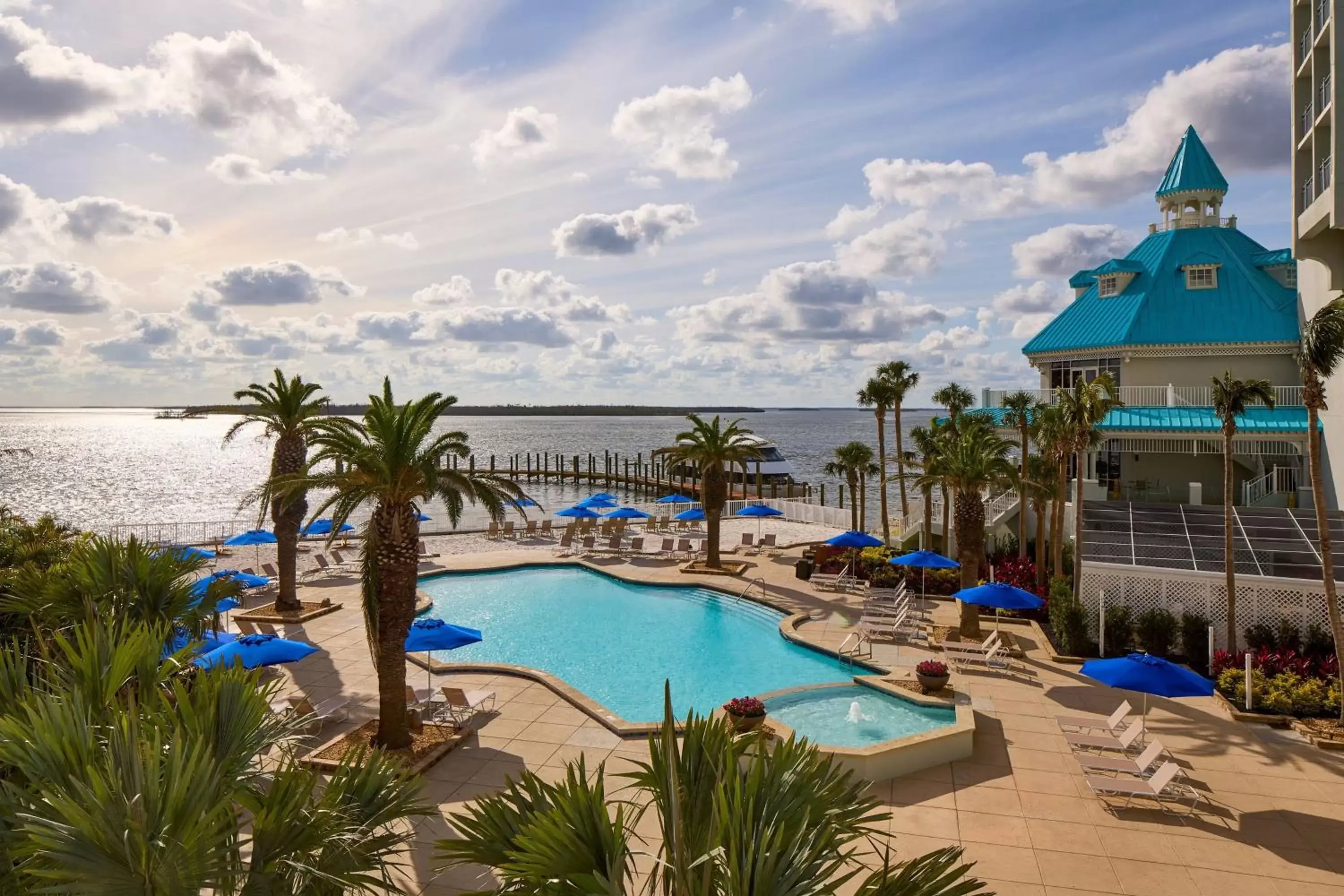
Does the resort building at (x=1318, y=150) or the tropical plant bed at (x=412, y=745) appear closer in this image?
the tropical plant bed at (x=412, y=745)

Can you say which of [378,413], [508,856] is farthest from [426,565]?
[508,856]

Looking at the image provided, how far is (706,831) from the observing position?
5.11 meters

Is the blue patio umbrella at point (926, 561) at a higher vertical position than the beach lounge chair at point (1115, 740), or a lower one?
higher

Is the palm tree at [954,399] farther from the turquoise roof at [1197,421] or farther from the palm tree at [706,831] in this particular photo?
the palm tree at [706,831]

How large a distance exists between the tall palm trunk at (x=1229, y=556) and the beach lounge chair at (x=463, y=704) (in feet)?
50.9

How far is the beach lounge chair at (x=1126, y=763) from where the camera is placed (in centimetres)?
1125

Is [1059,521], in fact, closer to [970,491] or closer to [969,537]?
[969,537]

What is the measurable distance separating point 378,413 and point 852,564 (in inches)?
709

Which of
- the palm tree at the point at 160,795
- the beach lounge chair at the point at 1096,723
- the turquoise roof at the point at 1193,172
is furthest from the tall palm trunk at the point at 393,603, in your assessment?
the turquoise roof at the point at 1193,172

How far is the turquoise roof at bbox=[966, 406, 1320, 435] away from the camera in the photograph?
2464 cm

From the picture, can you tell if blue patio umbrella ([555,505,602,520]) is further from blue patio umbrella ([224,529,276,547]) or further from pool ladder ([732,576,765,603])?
blue patio umbrella ([224,529,276,547])

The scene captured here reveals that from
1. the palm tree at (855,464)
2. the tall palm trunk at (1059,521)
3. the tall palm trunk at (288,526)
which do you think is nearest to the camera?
the tall palm trunk at (288,526)

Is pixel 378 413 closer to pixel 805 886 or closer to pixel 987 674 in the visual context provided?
pixel 805 886

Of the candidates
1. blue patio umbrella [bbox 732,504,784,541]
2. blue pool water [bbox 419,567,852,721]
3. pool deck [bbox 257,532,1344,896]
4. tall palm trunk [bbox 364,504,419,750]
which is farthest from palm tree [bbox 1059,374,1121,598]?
tall palm trunk [bbox 364,504,419,750]
